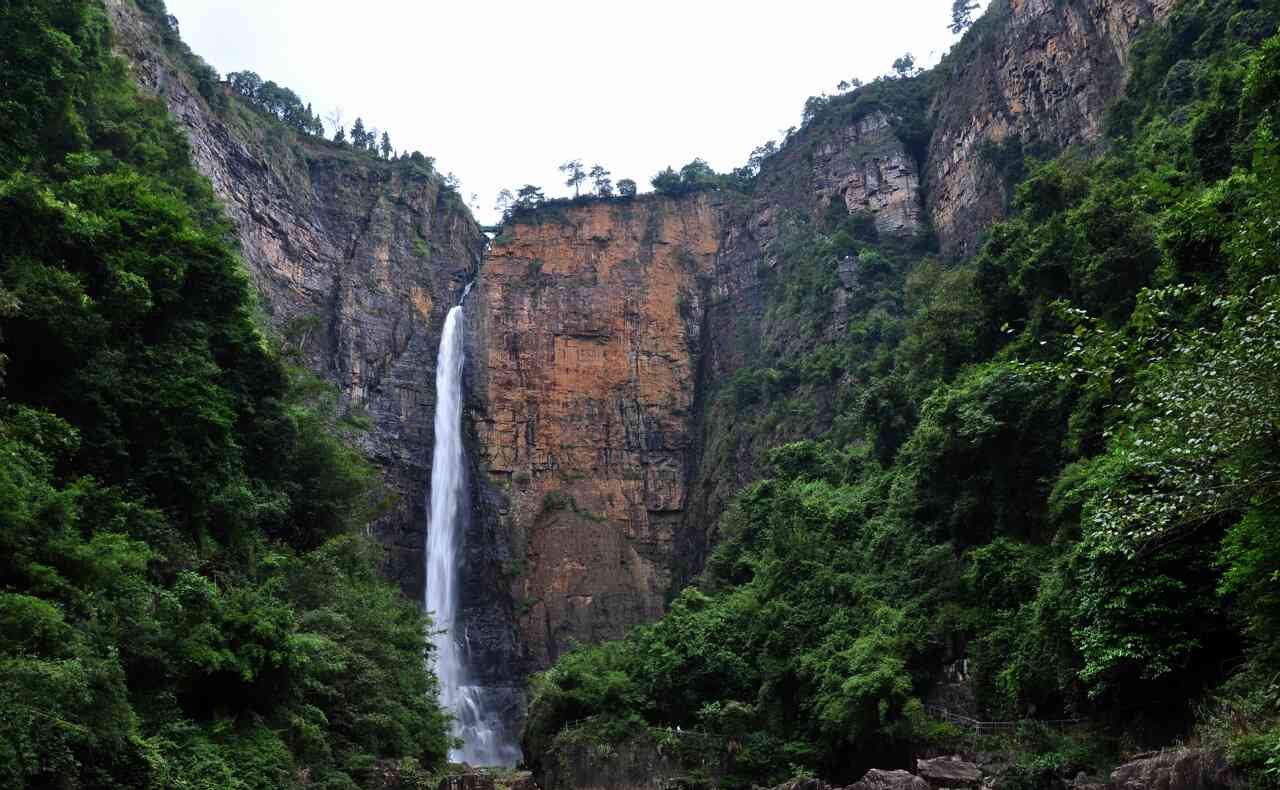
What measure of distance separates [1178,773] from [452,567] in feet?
101

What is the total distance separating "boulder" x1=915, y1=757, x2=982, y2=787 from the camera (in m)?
12.9

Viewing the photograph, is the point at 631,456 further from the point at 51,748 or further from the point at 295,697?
the point at 51,748

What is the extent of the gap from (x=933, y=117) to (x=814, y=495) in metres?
22.7

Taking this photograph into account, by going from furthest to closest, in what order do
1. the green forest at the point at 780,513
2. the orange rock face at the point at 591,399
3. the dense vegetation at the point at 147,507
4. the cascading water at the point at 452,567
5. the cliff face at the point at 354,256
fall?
the orange rock face at the point at 591,399
the cliff face at the point at 354,256
the cascading water at the point at 452,567
the dense vegetation at the point at 147,507
the green forest at the point at 780,513

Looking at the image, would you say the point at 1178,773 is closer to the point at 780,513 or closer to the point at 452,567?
the point at 780,513

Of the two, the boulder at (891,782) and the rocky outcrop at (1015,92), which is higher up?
the rocky outcrop at (1015,92)

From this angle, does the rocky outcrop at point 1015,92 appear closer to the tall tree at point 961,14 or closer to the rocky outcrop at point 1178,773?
the tall tree at point 961,14

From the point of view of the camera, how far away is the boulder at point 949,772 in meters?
12.9

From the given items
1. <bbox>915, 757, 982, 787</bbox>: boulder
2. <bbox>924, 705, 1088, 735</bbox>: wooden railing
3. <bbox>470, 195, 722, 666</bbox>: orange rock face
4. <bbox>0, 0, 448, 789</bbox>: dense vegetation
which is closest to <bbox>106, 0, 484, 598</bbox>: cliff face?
<bbox>470, 195, 722, 666</bbox>: orange rock face

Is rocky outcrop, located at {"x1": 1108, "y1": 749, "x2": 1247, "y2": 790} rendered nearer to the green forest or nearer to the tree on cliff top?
the green forest

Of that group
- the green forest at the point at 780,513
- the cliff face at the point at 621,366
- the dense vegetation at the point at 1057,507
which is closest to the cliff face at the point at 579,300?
the cliff face at the point at 621,366

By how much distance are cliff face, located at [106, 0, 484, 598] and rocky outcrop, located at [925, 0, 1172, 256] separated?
22.9m

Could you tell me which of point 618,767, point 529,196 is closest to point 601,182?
point 529,196

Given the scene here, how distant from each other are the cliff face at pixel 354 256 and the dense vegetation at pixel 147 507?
1550cm
